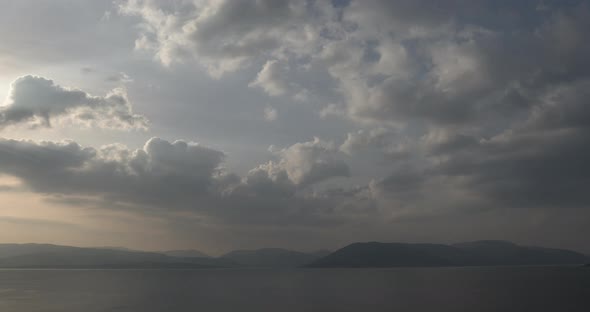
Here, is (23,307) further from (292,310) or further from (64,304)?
(292,310)

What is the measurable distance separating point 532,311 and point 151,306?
254 feet

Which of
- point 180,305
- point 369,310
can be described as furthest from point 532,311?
point 180,305

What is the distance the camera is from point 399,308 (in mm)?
86562

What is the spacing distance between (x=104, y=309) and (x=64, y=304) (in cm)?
1728

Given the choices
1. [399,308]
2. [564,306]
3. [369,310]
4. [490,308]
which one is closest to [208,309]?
[369,310]

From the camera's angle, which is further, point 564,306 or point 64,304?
point 64,304

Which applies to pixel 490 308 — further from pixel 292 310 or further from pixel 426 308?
pixel 292 310

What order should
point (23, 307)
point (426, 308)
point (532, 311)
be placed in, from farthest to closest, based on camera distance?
point (23, 307), point (426, 308), point (532, 311)

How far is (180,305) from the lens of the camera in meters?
98.4

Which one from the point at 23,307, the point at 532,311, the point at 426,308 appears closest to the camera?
the point at 532,311

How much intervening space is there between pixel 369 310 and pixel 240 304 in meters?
29.6

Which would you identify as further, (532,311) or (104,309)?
(104,309)

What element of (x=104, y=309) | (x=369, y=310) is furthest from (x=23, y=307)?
(x=369, y=310)

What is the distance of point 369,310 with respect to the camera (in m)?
83.6
